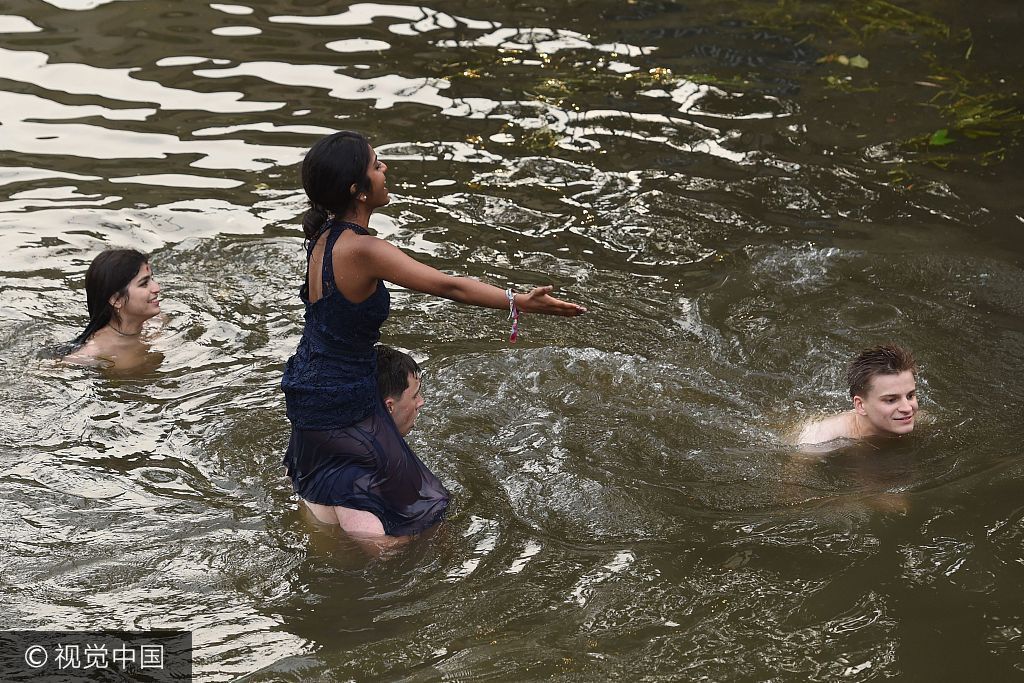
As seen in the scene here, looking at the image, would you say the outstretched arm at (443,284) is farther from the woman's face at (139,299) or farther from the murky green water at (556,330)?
the woman's face at (139,299)

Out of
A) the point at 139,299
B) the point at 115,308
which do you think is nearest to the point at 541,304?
the point at 139,299

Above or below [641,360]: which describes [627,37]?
above

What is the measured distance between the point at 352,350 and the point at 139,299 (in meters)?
2.63

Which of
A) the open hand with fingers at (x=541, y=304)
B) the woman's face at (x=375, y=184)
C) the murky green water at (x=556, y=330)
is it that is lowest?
the murky green water at (x=556, y=330)

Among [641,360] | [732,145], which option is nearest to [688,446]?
[641,360]

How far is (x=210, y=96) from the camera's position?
421 inches

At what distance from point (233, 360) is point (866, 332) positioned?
3980mm

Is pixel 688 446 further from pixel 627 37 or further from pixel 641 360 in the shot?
pixel 627 37

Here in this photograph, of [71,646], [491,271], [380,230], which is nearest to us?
[71,646]

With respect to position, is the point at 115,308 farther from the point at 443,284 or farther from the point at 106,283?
the point at 443,284

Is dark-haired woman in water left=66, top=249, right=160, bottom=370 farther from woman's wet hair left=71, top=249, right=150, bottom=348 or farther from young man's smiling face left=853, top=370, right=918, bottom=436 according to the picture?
young man's smiling face left=853, top=370, right=918, bottom=436

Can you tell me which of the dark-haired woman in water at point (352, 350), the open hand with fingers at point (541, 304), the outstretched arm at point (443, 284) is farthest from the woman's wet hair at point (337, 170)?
the open hand with fingers at point (541, 304)

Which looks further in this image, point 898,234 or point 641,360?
point 898,234

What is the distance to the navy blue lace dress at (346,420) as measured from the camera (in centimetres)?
505
